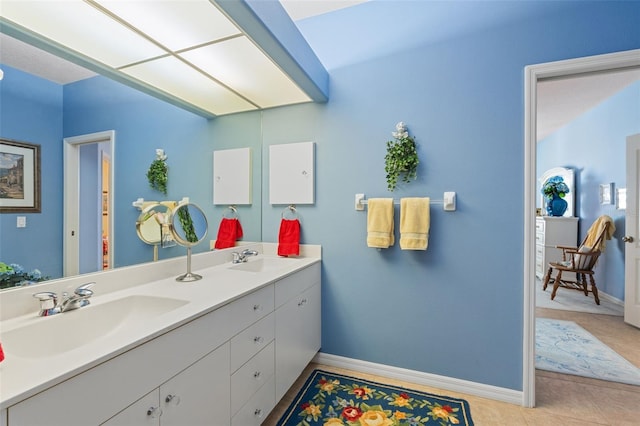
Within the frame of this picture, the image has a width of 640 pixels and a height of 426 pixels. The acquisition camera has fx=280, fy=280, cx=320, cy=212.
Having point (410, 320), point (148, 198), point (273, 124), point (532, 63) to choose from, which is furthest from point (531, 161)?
point (148, 198)

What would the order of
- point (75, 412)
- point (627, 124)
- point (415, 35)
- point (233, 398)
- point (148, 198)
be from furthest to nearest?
point (627, 124) < point (415, 35) < point (148, 198) < point (233, 398) < point (75, 412)

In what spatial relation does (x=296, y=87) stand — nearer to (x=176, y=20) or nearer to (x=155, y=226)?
(x=176, y=20)

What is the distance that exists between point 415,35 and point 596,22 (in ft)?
3.20

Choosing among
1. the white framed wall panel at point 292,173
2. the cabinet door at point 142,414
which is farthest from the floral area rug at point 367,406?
the white framed wall panel at point 292,173

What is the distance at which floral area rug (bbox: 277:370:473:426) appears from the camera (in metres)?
1.58

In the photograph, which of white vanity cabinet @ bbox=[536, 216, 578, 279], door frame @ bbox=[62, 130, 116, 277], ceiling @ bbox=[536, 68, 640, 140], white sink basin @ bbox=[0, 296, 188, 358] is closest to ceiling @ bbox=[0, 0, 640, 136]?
ceiling @ bbox=[536, 68, 640, 140]

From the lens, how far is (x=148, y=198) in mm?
1434

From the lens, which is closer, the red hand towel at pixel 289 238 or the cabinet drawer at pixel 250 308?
the cabinet drawer at pixel 250 308

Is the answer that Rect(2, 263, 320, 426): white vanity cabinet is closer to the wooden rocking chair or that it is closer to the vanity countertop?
the vanity countertop

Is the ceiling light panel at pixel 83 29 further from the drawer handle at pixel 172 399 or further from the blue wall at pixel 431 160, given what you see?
the drawer handle at pixel 172 399

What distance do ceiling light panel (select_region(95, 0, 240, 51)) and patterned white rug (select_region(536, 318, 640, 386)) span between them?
3114 mm

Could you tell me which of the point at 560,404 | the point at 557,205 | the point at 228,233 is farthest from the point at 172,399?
the point at 557,205

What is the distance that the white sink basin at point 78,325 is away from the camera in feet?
2.84

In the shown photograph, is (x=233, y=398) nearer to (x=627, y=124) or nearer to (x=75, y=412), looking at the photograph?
(x=75, y=412)
